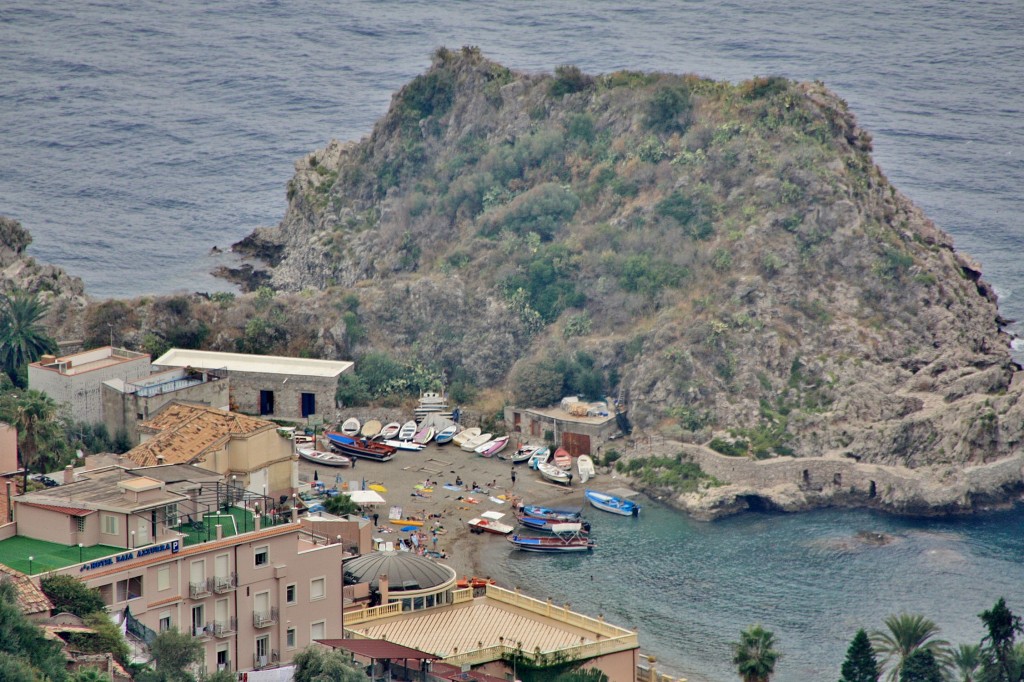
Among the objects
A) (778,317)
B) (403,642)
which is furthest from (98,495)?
(778,317)

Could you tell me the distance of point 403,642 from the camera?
97.8m

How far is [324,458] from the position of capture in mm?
150750

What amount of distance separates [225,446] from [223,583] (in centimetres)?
3725

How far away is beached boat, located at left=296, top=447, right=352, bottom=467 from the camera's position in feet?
494

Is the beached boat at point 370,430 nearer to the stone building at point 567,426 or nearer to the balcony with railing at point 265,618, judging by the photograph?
the stone building at point 567,426

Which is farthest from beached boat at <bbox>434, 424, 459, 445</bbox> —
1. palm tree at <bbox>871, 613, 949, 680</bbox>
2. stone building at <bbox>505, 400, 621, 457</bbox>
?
palm tree at <bbox>871, 613, 949, 680</bbox>

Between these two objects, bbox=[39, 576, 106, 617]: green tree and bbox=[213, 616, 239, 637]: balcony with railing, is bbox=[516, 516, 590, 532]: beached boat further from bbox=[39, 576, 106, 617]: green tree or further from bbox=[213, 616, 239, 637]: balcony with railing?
bbox=[39, 576, 106, 617]: green tree

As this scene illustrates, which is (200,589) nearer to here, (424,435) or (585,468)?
(585,468)

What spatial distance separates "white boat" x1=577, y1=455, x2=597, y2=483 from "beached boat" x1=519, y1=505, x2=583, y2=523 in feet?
23.2

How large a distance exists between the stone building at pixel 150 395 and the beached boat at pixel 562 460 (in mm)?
21300

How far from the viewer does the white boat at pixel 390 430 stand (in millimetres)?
157375

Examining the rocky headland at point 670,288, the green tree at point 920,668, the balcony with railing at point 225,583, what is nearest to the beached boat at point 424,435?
the rocky headland at point 670,288

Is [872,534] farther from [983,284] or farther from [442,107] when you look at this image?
[442,107]

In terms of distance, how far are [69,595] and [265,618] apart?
11.0 metres
